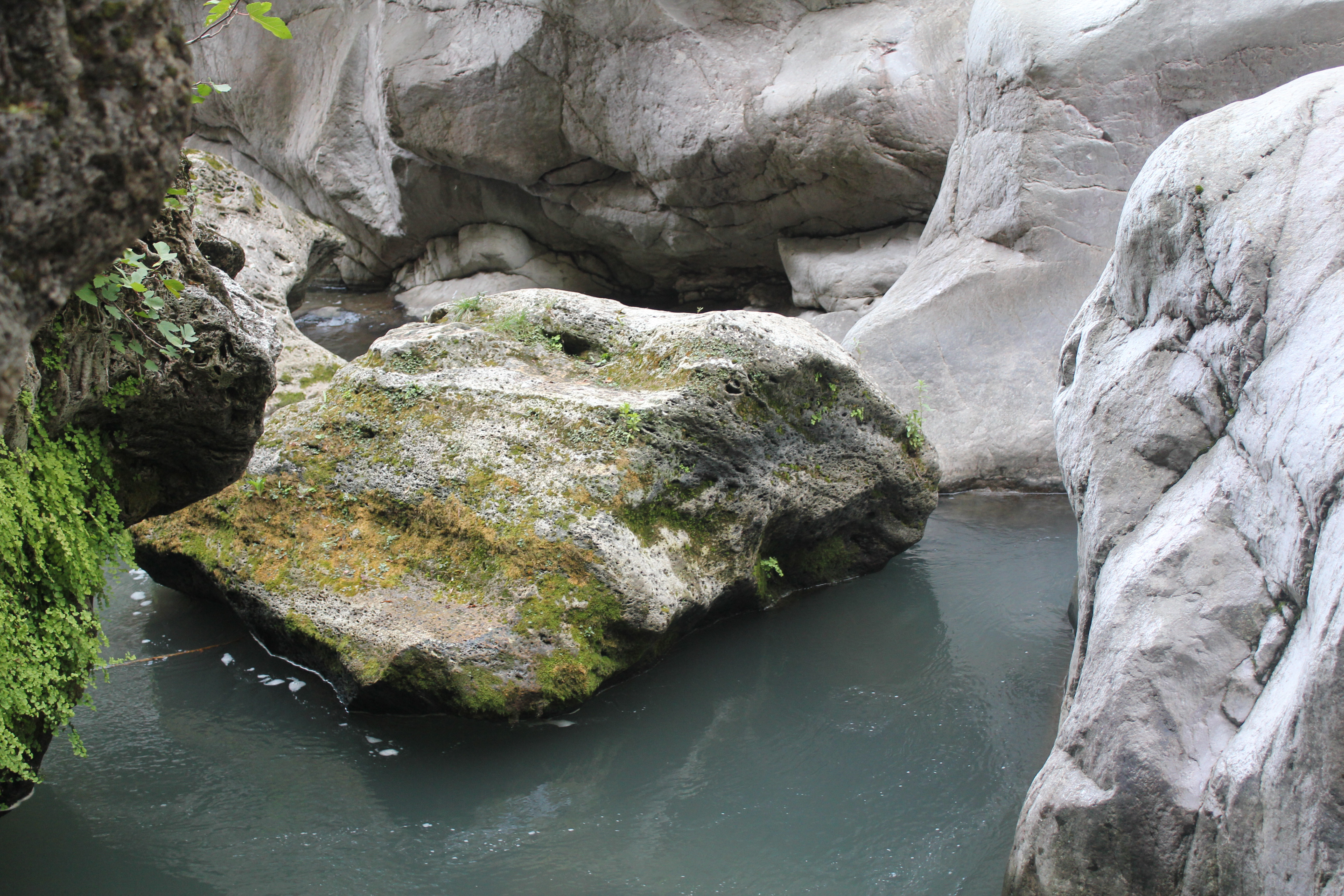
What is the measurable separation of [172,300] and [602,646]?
2580 millimetres

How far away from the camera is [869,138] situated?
10828 mm

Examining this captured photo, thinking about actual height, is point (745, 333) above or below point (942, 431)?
above

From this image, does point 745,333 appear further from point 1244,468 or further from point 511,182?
point 511,182

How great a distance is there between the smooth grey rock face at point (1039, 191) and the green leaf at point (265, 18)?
670 centimetres

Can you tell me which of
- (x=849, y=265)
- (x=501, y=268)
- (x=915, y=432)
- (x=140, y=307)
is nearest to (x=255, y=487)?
(x=140, y=307)

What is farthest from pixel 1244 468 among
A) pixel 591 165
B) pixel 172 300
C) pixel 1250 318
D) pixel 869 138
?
pixel 591 165

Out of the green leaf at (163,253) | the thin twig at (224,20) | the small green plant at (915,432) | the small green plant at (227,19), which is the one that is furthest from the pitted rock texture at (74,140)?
the small green plant at (915,432)

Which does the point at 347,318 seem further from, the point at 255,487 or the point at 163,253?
the point at 163,253

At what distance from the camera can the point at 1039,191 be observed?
8406mm

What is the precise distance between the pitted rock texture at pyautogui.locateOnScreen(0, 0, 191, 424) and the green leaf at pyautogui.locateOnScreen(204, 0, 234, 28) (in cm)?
A: 108

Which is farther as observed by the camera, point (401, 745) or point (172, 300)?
point (401, 745)

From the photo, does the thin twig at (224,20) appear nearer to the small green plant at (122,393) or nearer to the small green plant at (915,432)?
the small green plant at (122,393)

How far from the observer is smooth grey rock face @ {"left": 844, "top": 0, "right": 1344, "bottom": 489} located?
7.78 metres

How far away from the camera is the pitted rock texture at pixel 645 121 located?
430 inches
